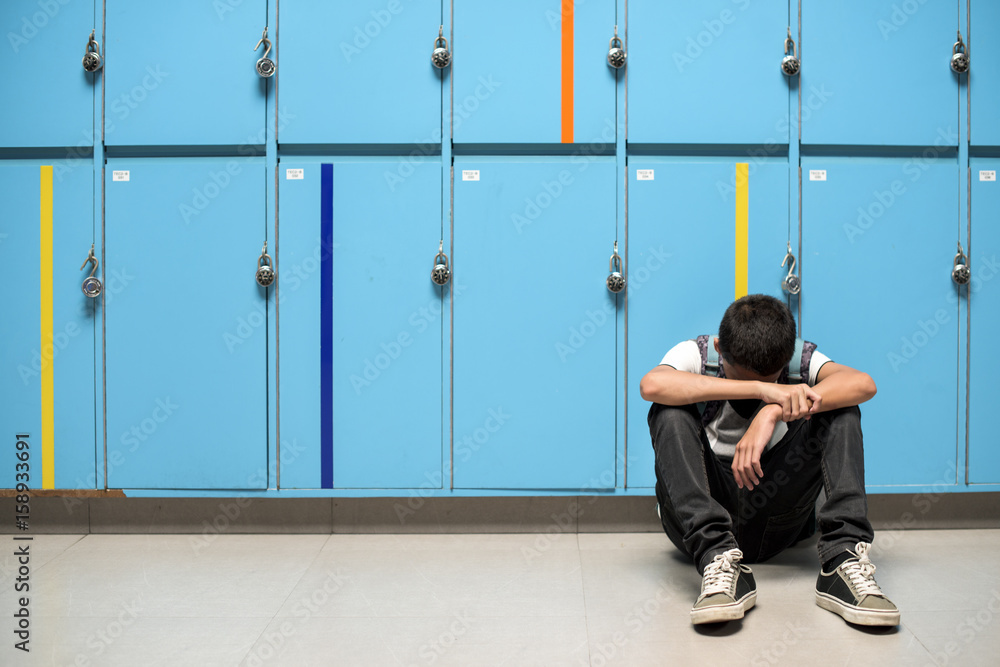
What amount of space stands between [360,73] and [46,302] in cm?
127

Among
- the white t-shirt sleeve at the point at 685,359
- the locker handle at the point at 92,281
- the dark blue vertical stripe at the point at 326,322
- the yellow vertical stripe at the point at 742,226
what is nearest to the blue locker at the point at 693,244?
the yellow vertical stripe at the point at 742,226

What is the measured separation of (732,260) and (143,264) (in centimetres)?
193

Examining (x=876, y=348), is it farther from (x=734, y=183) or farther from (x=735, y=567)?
(x=735, y=567)

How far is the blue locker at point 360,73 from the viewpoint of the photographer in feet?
6.94

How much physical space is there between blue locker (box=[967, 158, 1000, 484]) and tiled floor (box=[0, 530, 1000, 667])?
0.31 metres

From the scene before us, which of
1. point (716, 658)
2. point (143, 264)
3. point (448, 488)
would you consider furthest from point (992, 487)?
point (143, 264)

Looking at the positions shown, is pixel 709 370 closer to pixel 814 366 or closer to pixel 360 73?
pixel 814 366

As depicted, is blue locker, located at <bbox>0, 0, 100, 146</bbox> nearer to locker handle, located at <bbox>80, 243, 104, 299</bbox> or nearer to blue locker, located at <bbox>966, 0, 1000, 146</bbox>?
locker handle, located at <bbox>80, 243, 104, 299</bbox>

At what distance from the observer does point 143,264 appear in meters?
2.13

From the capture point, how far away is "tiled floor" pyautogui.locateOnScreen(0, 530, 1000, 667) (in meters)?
1.36

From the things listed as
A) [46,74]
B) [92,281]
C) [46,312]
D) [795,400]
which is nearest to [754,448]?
[795,400]

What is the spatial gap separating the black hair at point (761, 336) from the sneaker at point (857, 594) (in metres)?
0.46

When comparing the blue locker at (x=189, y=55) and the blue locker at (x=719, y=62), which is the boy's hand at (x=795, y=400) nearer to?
the blue locker at (x=719, y=62)

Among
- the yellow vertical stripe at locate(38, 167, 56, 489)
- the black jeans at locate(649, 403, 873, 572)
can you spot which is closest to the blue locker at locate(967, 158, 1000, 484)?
the black jeans at locate(649, 403, 873, 572)
